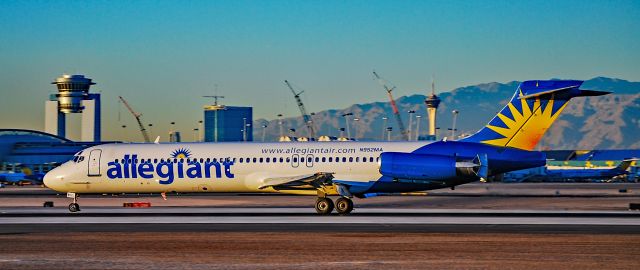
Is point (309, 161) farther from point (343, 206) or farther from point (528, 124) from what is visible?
point (528, 124)

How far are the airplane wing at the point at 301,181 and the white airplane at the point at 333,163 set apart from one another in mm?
44

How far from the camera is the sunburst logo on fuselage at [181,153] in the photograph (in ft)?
145

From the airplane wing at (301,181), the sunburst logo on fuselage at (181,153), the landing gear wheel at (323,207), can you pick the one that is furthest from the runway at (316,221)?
the sunburst logo on fuselage at (181,153)

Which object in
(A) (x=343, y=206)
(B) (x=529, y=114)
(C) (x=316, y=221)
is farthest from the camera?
(A) (x=343, y=206)

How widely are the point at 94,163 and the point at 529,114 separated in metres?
20.6

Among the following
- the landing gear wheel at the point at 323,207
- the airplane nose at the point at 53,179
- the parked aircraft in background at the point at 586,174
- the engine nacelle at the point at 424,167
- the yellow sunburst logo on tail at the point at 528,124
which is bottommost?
the parked aircraft in background at the point at 586,174

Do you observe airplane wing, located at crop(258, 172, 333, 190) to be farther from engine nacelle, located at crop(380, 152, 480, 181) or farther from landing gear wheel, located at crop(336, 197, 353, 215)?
engine nacelle, located at crop(380, 152, 480, 181)

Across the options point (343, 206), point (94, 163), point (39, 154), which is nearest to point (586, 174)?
point (39, 154)

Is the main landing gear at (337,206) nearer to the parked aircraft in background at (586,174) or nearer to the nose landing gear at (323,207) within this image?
the nose landing gear at (323,207)

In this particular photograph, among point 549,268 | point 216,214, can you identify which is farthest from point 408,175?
point 549,268

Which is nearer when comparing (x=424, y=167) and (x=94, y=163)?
(x=424, y=167)

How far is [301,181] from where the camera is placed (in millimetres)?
41938

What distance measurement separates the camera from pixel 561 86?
40.7 metres

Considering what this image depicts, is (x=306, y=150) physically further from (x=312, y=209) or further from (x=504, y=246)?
(x=504, y=246)
